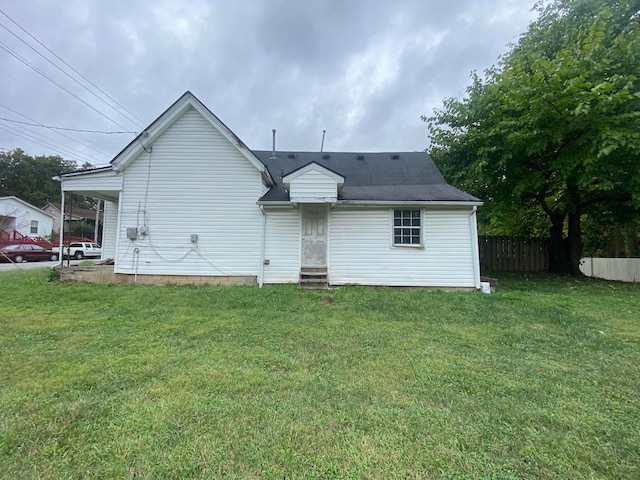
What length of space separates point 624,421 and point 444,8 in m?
13.2

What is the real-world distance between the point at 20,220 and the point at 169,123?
32.9 metres

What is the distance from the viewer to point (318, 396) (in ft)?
9.23

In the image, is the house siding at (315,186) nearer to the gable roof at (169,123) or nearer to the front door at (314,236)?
the front door at (314,236)

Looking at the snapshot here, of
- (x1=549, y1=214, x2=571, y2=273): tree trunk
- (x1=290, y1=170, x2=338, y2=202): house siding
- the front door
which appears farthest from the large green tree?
the front door

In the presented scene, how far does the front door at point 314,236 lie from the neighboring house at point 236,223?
0.11 feet

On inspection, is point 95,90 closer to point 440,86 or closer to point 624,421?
point 440,86

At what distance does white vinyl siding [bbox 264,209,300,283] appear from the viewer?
955 centimetres

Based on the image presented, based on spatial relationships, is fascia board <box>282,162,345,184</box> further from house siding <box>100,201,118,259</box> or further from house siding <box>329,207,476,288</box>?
house siding <box>100,201,118,259</box>

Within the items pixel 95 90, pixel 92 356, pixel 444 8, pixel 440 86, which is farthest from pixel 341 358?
pixel 95 90

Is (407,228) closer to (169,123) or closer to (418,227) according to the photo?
(418,227)

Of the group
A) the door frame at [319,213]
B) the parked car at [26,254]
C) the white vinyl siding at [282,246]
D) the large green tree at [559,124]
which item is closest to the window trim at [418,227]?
the door frame at [319,213]

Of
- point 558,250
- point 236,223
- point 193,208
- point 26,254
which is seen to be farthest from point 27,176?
point 558,250

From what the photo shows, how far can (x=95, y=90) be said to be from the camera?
51.6ft

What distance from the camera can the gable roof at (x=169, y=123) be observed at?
372 inches
